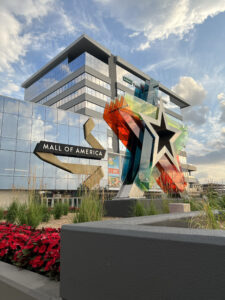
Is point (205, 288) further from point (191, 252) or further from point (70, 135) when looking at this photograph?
point (70, 135)

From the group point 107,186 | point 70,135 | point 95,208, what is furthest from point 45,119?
point 95,208

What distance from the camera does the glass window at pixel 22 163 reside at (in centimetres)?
2069

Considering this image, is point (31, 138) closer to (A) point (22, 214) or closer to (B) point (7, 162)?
(B) point (7, 162)

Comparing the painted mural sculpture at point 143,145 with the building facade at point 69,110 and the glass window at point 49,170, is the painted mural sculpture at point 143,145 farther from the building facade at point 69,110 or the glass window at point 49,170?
the glass window at point 49,170

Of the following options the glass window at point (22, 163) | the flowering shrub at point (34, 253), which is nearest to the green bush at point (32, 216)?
the flowering shrub at point (34, 253)

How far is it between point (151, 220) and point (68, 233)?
1.43m

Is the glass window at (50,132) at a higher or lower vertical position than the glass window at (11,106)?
lower

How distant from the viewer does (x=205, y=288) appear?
1.28 metres

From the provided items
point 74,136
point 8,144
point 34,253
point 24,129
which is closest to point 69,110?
point 74,136

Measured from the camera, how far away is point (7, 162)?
20141 mm

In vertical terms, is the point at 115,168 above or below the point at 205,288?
above

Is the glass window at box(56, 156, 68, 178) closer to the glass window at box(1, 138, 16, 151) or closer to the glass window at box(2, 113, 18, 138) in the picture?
the glass window at box(1, 138, 16, 151)

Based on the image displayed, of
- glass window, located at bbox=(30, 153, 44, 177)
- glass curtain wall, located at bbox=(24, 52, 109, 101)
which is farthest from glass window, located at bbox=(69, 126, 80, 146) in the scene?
glass curtain wall, located at bbox=(24, 52, 109, 101)

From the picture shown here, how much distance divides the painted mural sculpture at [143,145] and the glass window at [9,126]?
10.8 metres
